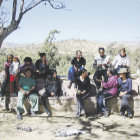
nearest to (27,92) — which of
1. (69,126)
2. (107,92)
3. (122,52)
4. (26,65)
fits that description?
(26,65)

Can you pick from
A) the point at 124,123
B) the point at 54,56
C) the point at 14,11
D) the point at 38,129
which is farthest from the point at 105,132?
the point at 54,56

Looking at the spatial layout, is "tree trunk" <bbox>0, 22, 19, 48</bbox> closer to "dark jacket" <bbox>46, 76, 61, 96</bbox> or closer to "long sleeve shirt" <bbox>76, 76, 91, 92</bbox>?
"dark jacket" <bbox>46, 76, 61, 96</bbox>

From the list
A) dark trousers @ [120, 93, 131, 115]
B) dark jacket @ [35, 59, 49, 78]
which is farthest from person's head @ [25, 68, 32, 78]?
dark trousers @ [120, 93, 131, 115]

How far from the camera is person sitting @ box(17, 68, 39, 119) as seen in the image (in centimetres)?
637

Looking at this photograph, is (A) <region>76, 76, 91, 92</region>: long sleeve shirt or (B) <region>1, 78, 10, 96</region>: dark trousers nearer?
(A) <region>76, 76, 91, 92</region>: long sleeve shirt

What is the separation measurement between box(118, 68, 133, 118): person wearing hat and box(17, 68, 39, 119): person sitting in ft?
8.32

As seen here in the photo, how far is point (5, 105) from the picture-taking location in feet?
22.5

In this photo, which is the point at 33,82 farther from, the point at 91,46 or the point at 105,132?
the point at 91,46

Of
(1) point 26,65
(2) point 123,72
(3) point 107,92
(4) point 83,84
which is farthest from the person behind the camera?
(1) point 26,65

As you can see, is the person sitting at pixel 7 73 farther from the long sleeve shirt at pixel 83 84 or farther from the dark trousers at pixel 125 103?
the dark trousers at pixel 125 103

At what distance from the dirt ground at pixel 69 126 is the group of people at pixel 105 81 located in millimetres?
371

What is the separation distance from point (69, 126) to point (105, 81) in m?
1.95

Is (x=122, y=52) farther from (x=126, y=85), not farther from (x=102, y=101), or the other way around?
A: (x=102, y=101)

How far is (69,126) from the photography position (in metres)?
5.40
